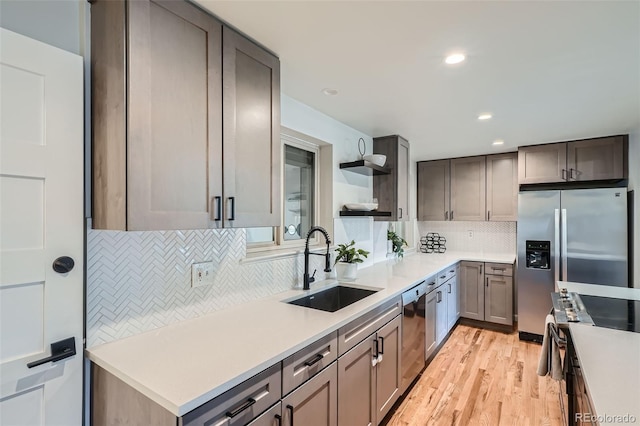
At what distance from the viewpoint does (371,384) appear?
194 centimetres

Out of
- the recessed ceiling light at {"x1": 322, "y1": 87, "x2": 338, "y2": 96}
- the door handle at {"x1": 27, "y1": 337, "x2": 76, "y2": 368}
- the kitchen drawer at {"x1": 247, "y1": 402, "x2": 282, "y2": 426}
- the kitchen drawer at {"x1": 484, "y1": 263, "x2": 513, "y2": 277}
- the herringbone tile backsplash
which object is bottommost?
the kitchen drawer at {"x1": 247, "y1": 402, "x2": 282, "y2": 426}

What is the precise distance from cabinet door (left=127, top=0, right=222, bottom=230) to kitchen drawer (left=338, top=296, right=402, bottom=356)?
0.92 meters

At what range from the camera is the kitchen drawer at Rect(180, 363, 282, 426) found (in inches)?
38.5

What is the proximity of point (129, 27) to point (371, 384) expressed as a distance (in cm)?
212

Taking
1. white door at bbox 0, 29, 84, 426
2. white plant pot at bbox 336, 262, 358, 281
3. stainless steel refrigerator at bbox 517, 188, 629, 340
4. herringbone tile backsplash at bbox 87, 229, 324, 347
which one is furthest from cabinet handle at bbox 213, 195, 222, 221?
stainless steel refrigerator at bbox 517, 188, 629, 340

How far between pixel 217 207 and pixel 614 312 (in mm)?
2225

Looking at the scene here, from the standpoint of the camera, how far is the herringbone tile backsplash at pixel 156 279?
128 cm

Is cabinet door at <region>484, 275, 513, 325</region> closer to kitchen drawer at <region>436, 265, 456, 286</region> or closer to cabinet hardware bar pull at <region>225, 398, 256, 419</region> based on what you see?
kitchen drawer at <region>436, 265, 456, 286</region>

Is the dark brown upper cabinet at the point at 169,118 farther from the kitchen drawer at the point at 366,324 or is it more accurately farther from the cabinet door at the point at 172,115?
the kitchen drawer at the point at 366,324

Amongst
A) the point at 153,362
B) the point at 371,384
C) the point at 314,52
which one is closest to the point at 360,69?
the point at 314,52

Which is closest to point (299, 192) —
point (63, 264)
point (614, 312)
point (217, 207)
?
point (217, 207)

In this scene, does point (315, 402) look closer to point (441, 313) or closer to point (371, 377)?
point (371, 377)

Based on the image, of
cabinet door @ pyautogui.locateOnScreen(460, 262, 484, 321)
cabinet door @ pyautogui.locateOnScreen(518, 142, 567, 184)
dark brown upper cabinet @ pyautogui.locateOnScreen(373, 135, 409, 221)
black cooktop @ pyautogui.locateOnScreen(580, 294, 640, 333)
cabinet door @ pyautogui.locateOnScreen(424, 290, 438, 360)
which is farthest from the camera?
cabinet door @ pyautogui.locateOnScreen(460, 262, 484, 321)

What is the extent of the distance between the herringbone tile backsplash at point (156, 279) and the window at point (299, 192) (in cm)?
34
